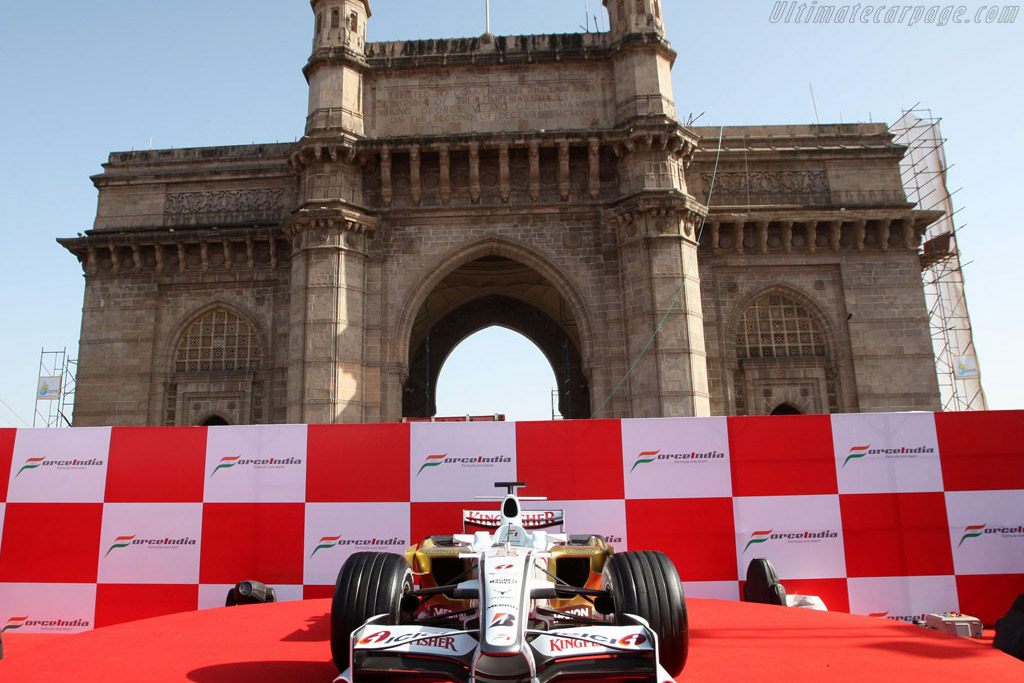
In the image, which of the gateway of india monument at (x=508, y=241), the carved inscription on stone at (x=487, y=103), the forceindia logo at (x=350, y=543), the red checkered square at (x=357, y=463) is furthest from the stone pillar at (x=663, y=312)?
the forceindia logo at (x=350, y=543)

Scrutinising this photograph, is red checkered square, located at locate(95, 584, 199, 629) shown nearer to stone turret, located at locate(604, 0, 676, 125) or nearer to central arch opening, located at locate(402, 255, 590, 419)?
stone turret, located at locate(604, 0, 676, 125)

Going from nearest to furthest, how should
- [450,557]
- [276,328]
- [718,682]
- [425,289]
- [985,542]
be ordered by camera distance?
1. [718,682]
2. [450,557]
3. [985,542]
4. [425,289]
5. [276,328]

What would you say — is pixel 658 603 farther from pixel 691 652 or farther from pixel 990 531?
pixel 990 531

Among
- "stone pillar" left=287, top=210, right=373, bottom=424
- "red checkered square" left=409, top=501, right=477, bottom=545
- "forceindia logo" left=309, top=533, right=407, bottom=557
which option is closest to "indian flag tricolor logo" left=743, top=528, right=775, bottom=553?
"red checkered square" left=409, top=501, right=477, bottom=545

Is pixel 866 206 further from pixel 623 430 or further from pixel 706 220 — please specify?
pixel 623 430

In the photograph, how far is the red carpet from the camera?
5191 mm

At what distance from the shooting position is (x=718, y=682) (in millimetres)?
5012

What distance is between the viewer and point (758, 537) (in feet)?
28.3

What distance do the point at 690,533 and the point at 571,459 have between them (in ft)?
5.49

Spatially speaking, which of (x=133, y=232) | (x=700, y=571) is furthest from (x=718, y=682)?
(x=133, y=232)

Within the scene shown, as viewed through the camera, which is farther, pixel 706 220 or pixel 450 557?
pixel 706 220

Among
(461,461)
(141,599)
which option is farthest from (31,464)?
(461,461)

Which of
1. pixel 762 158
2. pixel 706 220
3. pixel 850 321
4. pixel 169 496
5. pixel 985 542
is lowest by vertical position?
pixel 985 542

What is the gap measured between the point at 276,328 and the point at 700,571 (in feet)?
45.9
